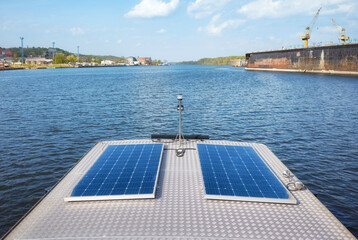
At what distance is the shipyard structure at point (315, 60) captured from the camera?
112062mm

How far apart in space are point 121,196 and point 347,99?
67.3 metres

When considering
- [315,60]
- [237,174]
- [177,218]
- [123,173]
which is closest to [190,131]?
[237,174]

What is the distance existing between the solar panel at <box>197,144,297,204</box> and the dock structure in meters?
0.36

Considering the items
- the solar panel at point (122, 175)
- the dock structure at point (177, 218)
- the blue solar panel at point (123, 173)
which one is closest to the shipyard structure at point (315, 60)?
the blue solar panel at point (123, 173)

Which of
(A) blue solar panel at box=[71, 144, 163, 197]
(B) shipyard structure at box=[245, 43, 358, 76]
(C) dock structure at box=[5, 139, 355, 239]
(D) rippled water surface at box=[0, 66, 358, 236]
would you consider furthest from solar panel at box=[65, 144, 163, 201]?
(B) shipyard structure at box=[245, 43, 358, 76]

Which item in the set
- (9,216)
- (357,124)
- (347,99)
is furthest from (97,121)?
(347,99)

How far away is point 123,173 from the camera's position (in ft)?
47.0

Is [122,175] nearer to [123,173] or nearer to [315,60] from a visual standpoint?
[123,173]

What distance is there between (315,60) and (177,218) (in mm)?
146637

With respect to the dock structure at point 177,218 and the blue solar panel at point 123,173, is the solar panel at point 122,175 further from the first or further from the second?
the dock structure at point 177,218

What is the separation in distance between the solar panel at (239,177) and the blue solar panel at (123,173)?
299 centimetres

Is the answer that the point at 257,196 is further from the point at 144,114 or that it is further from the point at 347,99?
the point at 347,99

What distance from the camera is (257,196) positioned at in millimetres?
12180

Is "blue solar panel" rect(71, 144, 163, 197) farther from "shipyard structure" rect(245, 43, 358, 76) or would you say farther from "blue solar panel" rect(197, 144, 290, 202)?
"shipyard structure" rect(245, 43, 358, 76)
